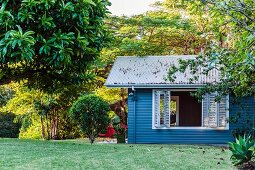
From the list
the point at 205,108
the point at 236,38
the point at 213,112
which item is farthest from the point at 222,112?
the point at 236,38

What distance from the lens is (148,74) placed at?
16125 mm

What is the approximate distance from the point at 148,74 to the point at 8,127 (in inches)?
457

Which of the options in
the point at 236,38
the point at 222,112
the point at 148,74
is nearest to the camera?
the point at 236,38

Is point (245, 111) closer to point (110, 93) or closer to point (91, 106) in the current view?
point (91, 106)

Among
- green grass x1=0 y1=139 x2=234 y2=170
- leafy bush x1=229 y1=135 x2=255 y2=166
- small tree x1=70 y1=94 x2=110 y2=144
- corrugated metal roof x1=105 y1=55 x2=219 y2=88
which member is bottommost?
green grass x1=0 y1=139 x2=234 y2=170

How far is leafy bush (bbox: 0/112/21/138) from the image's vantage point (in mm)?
24266

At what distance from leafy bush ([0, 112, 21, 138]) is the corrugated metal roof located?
986 cm

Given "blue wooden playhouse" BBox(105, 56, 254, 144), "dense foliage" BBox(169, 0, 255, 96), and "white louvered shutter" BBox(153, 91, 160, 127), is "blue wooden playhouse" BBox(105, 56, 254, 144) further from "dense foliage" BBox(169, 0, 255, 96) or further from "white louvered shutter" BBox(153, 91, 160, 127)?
"dense foliage" BBox(169, 0, 255, 96)

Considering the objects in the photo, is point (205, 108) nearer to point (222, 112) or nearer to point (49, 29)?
point (222, 112)

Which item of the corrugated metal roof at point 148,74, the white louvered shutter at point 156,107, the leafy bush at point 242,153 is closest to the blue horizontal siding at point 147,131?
the white louvered shutter at point 156,107

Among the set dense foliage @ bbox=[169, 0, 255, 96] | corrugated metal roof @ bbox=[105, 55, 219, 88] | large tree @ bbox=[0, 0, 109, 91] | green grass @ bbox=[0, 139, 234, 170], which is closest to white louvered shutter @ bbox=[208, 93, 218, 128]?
corrugated metal roof @ bbox=[105, 55, 219, 88]

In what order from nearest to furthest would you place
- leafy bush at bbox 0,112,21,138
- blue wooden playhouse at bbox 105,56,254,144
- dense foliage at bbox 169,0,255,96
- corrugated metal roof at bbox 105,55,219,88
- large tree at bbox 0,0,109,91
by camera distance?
dense foliage at bbox 169,0,255,96 → large tree at bbox 0,0,109,91 → corrugated metal roof at bbox 105,55,219,88 → blue wooden playhouse at bbox 105,56,254,144 → leafy bush at bbox 0,112,21,138

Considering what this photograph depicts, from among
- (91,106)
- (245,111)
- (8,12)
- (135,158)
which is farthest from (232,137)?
(8,12)

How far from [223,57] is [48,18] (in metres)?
4.28
